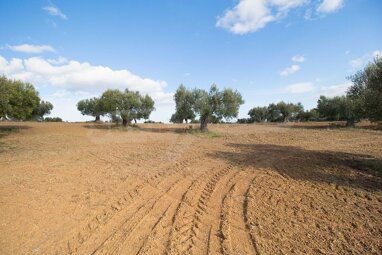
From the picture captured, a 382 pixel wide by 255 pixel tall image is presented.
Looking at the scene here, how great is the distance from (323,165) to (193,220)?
858 centimetres

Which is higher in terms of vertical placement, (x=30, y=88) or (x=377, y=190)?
(x=30, y=88)

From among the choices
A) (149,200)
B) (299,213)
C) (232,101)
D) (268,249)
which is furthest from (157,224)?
(232,101)

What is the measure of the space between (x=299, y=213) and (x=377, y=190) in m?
3.93

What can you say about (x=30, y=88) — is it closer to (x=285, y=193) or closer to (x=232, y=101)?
(x=232, y=101)

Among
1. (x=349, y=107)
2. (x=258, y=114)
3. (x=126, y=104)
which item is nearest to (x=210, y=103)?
(x=126, y=104)

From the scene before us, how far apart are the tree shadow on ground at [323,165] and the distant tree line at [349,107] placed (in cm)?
283

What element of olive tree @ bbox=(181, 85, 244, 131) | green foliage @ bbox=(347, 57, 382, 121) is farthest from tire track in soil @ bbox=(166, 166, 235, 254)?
olive tree @ bbox=(181, 85, 244, 131)

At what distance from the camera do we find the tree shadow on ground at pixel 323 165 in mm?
9273

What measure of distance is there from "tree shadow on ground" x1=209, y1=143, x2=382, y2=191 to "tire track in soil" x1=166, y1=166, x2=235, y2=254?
3793 millimetres

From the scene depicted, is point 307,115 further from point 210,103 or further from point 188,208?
point 188,208

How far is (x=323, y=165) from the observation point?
1163 cm

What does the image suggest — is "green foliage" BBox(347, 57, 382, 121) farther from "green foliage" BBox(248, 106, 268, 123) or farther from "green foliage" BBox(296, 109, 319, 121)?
"green foliage" BBox(248, 106, 268, 123)

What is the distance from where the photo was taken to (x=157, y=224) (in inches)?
224

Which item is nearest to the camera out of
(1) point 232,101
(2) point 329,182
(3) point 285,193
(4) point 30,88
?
(3) point 285,193
